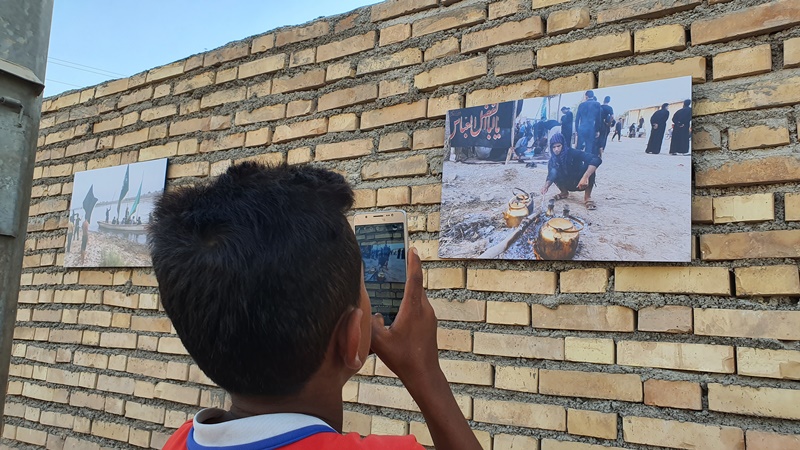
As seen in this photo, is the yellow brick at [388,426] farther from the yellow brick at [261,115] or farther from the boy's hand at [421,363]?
the yellow brick at [261,115]

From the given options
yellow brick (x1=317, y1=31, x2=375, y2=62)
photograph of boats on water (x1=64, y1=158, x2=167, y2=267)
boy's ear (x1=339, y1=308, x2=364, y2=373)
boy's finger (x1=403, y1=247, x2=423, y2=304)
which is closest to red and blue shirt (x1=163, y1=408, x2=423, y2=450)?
boy's ear (x1=339, y1=308, x2=364, y2=373)

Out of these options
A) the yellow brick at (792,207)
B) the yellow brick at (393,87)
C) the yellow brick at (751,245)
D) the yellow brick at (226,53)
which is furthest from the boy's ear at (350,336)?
the yellow brick at (226,53)

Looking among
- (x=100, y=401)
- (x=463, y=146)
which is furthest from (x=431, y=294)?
(x=100, y=401)

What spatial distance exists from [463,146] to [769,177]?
37.2 inches

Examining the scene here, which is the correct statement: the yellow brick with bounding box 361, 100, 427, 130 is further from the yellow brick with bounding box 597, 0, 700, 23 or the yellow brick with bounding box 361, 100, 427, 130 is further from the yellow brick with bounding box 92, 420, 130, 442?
the yellow brick with bounding box 92, 420, 130, 442

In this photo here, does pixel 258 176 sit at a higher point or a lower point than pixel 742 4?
lower

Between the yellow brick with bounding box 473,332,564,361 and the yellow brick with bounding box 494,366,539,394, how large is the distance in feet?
0.14

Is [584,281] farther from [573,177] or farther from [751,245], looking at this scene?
[751,245]

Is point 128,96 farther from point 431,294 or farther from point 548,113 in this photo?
point 548,113

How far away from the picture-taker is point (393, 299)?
1404 millimetres

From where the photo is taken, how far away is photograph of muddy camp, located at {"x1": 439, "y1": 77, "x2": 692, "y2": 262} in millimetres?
1782

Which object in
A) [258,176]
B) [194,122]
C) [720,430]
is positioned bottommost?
[720,430]

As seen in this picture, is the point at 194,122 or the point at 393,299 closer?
the point at 393,299

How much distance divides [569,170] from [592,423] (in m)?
0.77
